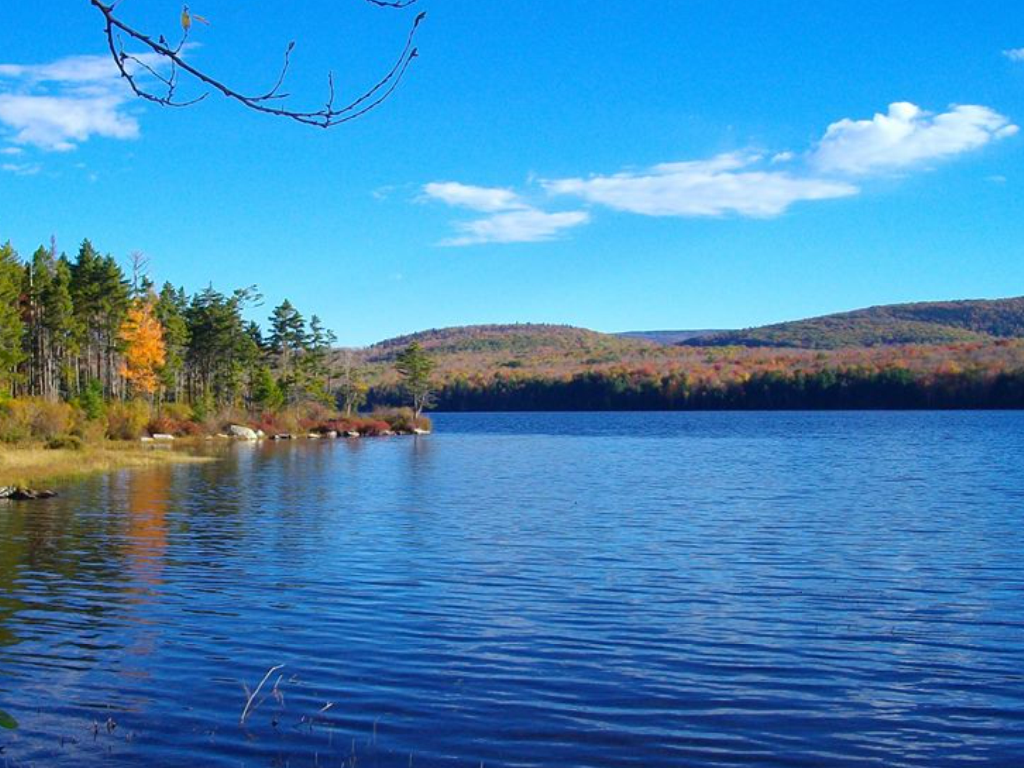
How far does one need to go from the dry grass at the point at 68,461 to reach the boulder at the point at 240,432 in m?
26.0

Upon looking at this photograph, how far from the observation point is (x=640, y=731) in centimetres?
1051

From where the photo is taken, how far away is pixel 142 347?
82.0 m

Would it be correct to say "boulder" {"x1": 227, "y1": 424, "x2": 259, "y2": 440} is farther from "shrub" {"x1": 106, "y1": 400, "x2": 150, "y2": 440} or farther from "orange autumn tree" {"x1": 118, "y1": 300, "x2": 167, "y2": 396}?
"shrub" {"x1": 106, "y1": 400, "x2": 150, "y2": 440}

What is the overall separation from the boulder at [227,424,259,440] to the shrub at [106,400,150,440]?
655 inches

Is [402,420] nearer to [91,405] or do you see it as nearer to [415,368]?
[415,368]

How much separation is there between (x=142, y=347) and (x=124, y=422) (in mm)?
17054

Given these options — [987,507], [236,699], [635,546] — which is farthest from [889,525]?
[236,699]

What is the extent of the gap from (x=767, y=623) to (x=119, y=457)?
1685 inches

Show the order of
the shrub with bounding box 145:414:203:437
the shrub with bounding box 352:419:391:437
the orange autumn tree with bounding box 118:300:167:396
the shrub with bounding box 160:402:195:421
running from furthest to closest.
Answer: the shrub with bounding box 352:419:391:437, the shrub with bounding box 160:402:195:421, the orange autumn tree with bounding box 118:300:167:396, the shrub with bounding box 145:414:203:437

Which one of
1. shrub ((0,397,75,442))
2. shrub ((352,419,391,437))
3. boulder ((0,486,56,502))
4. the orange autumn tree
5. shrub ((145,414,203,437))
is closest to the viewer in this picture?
boulder ((0,486,56,502))

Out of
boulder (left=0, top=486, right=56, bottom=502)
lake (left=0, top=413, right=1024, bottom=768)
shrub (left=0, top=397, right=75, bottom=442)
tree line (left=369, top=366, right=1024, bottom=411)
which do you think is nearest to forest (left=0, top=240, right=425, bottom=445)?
shrub (left=0, top=397, right=75, bottom=442)

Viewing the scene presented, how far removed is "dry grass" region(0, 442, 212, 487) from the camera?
128 ft

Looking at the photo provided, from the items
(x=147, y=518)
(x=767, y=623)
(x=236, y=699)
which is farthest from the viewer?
(x=147, y=518)

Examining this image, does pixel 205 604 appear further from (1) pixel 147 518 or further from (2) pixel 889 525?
(2) pixel 889 525
